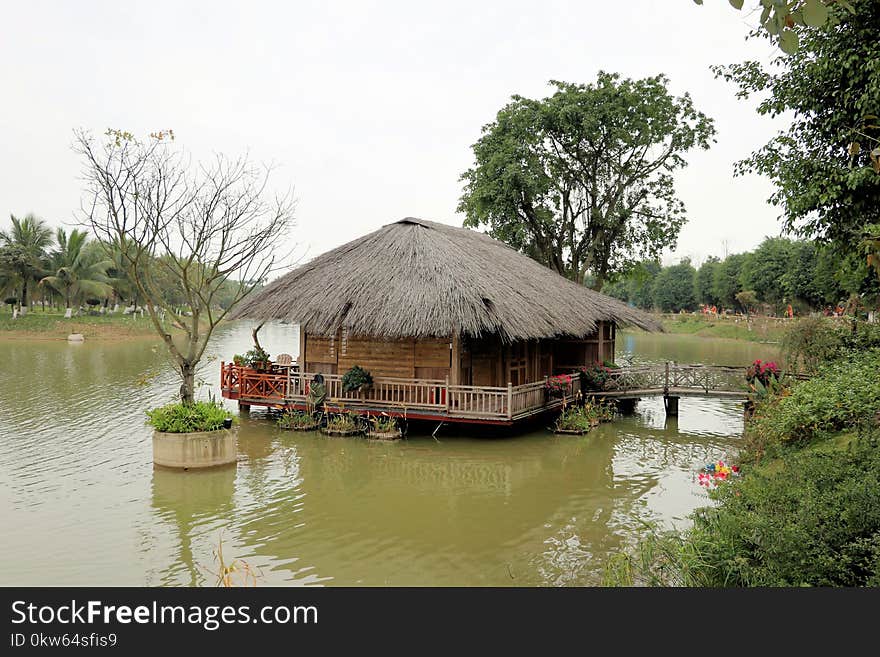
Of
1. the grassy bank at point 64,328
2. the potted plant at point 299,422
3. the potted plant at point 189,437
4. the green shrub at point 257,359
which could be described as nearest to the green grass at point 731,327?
the green shrub at point 257,359

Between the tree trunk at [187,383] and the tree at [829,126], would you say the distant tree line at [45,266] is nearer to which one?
the tree trunk at [187,383]

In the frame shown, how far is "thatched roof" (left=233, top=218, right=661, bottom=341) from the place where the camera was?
50.5 feet

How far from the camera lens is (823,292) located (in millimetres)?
43281

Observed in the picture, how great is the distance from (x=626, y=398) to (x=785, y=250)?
43.4 metres

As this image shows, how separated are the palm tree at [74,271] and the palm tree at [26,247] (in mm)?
930

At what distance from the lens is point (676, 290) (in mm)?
80562

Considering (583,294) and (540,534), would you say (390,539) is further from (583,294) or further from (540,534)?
(583,294)

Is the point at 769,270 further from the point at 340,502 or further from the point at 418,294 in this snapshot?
the point at 340,502

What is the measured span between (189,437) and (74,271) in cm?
4756

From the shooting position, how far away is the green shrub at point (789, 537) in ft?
17.4
